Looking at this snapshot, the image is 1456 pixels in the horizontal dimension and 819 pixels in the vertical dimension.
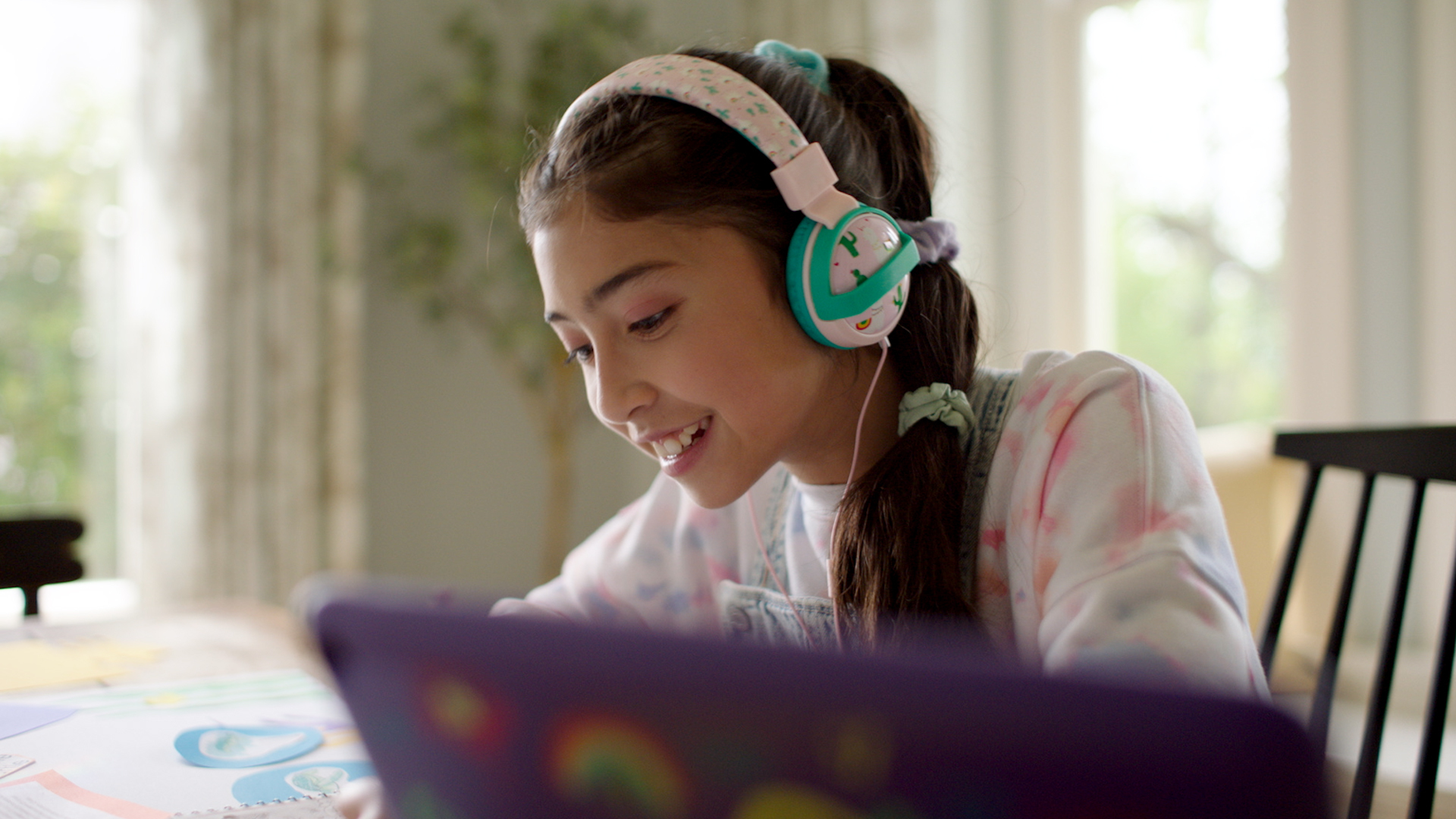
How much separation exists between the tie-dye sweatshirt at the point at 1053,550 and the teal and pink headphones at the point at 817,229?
14cm

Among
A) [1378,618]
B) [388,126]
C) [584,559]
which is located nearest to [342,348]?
[388,126]

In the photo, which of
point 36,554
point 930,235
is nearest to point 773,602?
point 930,235

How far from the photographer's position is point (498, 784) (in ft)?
0.98

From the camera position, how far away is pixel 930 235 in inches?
31.0

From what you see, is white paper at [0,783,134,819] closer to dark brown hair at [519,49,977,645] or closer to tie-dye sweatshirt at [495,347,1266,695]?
tie-dye sweatshirt at [495,347,1266,695]

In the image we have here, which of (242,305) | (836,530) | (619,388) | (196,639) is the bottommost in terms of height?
(196,639)

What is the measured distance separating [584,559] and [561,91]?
Answer: 6.31ft

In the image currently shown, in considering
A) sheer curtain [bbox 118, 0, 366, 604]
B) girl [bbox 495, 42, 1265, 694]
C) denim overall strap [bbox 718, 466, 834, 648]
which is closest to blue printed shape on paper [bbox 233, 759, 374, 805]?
girl [bbox 495, 42, 1265, 694]

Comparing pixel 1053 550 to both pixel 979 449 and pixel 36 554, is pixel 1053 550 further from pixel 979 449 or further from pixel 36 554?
pixel 36 554

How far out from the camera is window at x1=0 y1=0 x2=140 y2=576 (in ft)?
7.95

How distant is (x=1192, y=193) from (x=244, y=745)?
233 cm

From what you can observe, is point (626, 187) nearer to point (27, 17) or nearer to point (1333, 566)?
point (1333, 566)

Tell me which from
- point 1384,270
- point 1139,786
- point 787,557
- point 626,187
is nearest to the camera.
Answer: point 1139,786

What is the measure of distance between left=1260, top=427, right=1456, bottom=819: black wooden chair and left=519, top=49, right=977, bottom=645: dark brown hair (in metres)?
0.25
